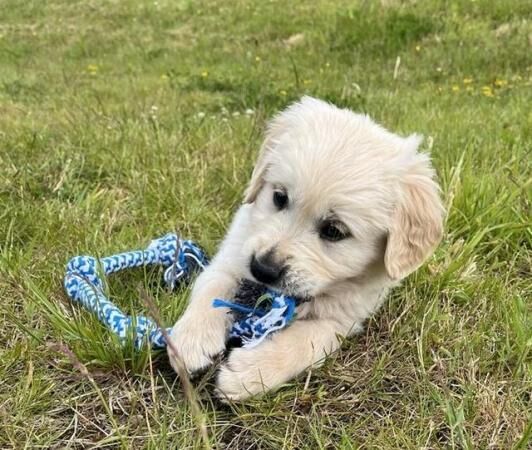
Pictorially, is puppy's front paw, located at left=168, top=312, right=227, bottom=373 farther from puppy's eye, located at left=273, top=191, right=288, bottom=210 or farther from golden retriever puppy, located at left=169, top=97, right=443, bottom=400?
puppy's eye, located at left=273, top=191, right=288, bottom=210

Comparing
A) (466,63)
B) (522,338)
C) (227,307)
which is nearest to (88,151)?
(227,307)

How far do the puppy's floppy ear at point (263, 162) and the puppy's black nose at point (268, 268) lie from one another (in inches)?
17.0

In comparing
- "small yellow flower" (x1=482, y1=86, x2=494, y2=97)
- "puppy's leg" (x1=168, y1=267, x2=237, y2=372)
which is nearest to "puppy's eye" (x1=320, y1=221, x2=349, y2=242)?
"puppy's leg" (x1=168, y1=267, x2=237, y2=372)

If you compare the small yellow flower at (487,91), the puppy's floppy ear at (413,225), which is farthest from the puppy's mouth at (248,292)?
the small yellow flower at (487,91)

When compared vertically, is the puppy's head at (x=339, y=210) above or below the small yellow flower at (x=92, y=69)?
above

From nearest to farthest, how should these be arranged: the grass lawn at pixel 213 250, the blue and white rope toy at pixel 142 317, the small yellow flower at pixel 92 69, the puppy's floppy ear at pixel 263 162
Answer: the grass lawn at pixel 213 250 < the blue and white rope toy at pixel 142 317 < the puppy's floppy ear at pixel 263 162 < the small yellow flower at pixel 92 69

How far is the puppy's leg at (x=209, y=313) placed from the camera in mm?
2121

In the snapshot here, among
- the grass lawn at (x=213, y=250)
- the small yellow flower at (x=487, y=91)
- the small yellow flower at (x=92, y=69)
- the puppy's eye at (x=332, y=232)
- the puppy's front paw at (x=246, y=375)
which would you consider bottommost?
the small yellow flower at (x=92, y=69)

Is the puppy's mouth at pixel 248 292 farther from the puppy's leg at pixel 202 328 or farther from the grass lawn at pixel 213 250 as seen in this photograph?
the grass lawn at pixel 213 250

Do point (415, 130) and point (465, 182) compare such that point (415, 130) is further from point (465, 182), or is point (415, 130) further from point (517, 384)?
point (517, 384)

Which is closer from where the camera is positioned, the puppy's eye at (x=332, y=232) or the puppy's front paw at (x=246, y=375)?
the puppy's front paw at (x=246, y=375)

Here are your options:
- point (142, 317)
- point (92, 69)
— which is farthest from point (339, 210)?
point (92, 69)

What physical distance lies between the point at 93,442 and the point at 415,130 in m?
2.96

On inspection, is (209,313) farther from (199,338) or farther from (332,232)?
(332,232)
